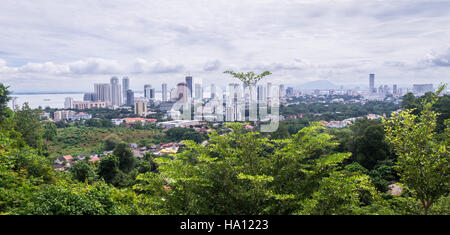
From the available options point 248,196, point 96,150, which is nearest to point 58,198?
point 248,196

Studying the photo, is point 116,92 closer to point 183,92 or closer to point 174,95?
point 174,95

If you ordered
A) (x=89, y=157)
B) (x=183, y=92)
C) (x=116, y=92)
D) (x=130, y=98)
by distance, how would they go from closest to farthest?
(x=89, y=157), (x=183, y=92), (x=116, y=92), (x=130, y=98)

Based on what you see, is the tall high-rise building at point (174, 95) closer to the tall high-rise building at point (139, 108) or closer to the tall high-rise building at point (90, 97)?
the tall high-rise building at point (139, 108)

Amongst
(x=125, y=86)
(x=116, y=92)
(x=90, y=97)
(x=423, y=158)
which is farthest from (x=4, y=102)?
(x=90, y=97)

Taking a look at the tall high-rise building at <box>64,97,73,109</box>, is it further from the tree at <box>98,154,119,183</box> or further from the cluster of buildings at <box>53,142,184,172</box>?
the tree at <box>98,154,119,183</box>

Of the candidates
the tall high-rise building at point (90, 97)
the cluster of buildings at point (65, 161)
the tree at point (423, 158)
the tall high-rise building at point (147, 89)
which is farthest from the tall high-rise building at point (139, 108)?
the tree at point (423, 158)

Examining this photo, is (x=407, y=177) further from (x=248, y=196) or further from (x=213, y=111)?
(x=213, y=111)

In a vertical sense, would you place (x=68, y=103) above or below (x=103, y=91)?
below
